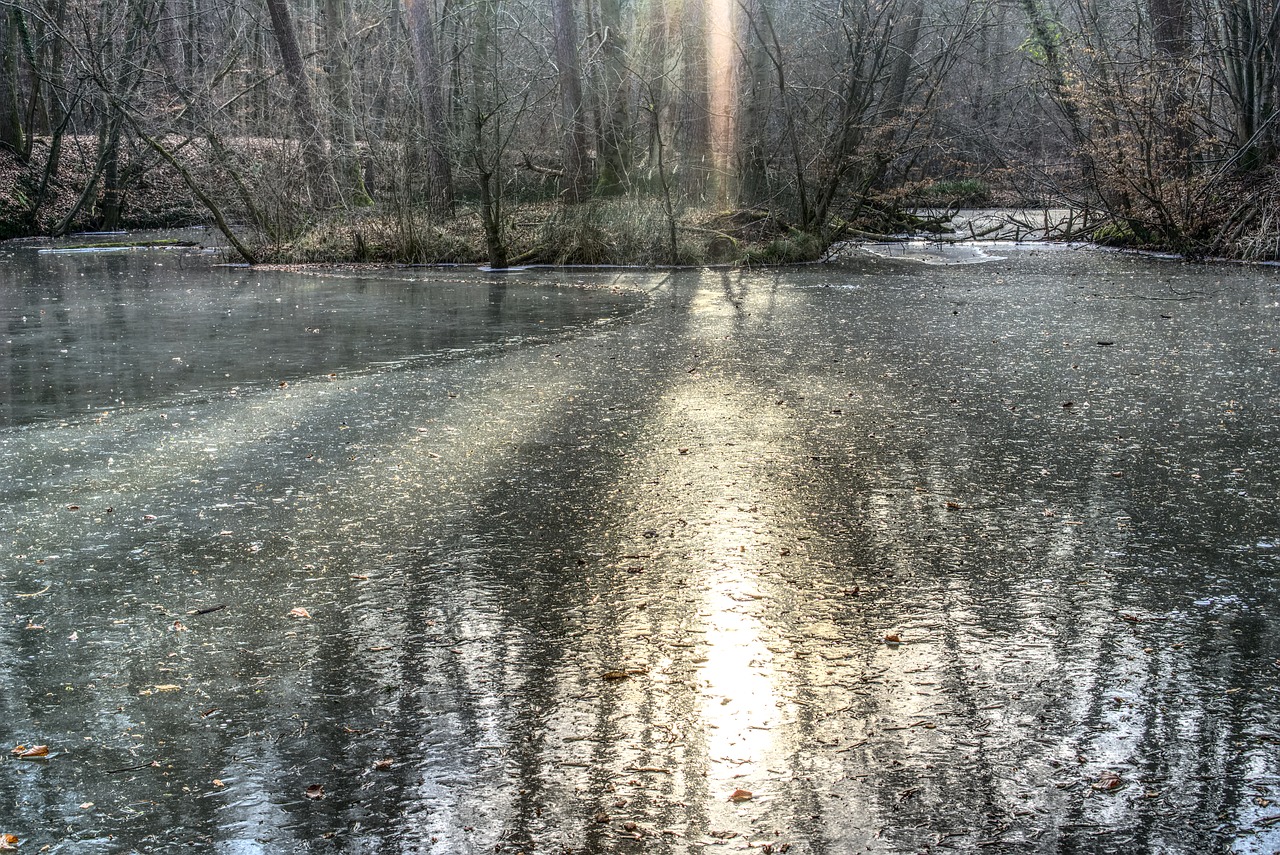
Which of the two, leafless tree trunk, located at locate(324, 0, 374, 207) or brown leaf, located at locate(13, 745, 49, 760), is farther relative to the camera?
leafless tree trunk, located at locate(324, 0, 374, 207)

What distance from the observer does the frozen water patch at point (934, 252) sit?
19609mm

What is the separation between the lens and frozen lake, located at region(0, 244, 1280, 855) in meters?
2.85

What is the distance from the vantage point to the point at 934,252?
2158cm

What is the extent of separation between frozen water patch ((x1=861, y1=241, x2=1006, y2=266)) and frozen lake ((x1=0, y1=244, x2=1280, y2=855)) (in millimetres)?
10796

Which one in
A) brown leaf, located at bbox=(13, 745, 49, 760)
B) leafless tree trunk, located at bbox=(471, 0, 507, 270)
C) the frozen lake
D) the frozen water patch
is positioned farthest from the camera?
the frozen water patch

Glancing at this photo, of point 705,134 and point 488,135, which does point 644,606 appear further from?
point 705,134

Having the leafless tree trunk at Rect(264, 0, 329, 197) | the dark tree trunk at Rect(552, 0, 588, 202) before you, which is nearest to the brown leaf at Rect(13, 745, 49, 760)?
the leafless tree trunk at Rect(264, 0, 329, 197)

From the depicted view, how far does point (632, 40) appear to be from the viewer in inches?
1141

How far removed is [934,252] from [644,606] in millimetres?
18736

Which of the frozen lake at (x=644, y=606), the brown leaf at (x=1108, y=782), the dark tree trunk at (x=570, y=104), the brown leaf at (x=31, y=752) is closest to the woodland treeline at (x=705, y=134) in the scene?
the dark tree trunk at (x=570, y=104)

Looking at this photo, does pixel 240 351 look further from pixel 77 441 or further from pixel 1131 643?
pixel 1131 643

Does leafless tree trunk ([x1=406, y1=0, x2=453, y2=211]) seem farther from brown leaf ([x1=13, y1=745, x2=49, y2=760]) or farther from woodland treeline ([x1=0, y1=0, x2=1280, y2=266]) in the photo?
brown leaf ([x1=13, y1=745, x2=49, y2=760])

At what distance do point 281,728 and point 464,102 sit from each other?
1538 centimetres

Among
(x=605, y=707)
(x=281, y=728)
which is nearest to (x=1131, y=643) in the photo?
(x=605, y=707)
